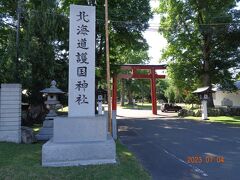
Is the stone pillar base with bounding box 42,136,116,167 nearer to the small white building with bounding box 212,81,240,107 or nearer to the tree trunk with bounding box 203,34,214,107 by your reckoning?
the tree trunk with bounding box 203,34,214,107

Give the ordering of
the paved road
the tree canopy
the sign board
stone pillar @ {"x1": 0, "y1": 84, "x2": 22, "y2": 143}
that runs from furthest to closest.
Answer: the tree canopy → stone pillar @ {"x1": 0, "y1": 84, "x2": 22, "y2": 143} → the sign board → the paved road

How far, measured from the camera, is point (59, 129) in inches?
323

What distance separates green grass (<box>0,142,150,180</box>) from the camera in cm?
668

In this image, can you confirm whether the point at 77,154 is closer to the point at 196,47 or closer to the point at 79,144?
the point at 79,144

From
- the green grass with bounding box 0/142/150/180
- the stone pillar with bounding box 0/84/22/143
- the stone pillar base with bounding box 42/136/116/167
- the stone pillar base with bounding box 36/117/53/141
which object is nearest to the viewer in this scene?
the green grass with bounding box 0/142/150/180

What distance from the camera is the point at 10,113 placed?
37.0ft

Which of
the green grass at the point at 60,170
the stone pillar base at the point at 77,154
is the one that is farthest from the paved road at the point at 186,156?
the stone pillar base at the point at 77,154

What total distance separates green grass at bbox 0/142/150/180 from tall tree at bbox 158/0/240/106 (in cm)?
2302

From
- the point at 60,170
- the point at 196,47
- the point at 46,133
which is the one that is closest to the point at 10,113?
the point at 46,133

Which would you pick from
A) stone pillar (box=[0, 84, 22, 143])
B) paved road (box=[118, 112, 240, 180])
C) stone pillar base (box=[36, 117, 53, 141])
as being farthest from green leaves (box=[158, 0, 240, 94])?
stone pillar (box=[0, 84, 22, 143])

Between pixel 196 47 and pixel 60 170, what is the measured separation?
26082 mm

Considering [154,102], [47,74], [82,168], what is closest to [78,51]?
[82,168]

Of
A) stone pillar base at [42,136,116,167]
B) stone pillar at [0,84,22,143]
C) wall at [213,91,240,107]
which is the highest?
wall at [213,91,240,107]

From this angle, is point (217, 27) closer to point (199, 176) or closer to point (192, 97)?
point (192, 97)
